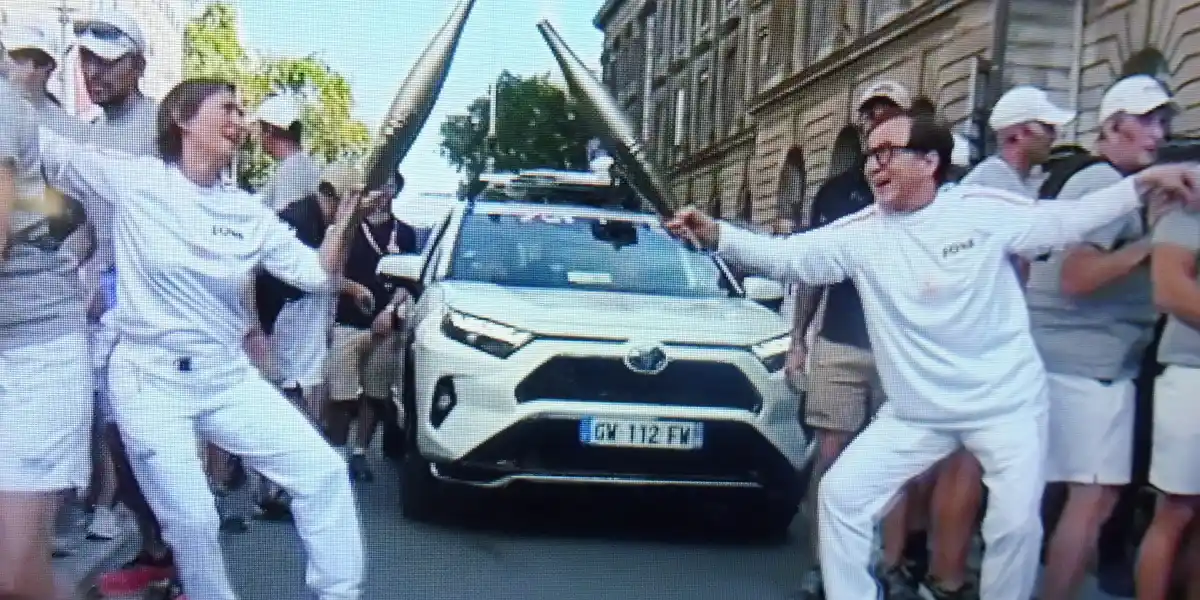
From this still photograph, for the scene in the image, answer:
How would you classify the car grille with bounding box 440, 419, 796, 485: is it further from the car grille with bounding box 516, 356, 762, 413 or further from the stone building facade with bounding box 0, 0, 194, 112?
the stone building facade with bounding box 0, 0, 194, 112

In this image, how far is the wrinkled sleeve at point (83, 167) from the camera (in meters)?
3.42

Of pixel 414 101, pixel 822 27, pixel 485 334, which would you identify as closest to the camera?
pixel 414 101

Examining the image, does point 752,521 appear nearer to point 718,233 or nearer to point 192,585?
point 718,233

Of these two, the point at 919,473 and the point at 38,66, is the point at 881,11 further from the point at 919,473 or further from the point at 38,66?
the point at 38,66

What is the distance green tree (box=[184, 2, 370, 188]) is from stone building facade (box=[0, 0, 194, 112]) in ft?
0.13

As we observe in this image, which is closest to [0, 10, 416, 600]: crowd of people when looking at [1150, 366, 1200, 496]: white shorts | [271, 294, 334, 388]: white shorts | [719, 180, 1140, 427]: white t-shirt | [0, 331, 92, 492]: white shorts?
[0, 331, 92, 492]: white shorts

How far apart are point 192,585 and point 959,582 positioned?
190 cm

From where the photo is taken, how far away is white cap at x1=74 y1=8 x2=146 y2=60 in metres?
3.71

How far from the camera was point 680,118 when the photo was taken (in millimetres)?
3904

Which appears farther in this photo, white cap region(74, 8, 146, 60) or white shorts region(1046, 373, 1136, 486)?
white shorts region(1046, 373, 1136, 486)

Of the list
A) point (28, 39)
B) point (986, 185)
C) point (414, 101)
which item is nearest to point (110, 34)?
point (28, 39)

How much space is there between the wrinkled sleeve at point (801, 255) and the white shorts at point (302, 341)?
1.71m

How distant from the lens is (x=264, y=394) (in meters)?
3.68

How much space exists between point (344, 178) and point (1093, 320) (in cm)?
175
